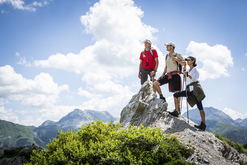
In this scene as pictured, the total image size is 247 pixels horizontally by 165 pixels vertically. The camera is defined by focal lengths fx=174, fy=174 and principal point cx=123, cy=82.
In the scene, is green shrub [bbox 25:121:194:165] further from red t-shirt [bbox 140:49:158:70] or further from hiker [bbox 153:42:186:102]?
red t-shirt [bbox 140:49:158:70]

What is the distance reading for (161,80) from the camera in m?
11.0

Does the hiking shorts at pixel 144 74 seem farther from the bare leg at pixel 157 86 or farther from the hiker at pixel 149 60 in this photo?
the bare leg at pixel 157 86

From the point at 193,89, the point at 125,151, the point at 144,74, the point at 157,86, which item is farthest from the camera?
the point at 144,74

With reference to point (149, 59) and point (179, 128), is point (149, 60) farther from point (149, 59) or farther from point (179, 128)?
point (179, 128)

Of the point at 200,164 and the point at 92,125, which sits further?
the point at 92,125

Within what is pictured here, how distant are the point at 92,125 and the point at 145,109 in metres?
4.20

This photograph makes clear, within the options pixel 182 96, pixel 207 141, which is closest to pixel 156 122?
pixel 182 96

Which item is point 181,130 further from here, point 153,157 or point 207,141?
point 153,157

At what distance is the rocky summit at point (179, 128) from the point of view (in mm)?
7957

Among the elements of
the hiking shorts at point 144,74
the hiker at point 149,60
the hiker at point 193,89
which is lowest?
the hiker at point 193,89

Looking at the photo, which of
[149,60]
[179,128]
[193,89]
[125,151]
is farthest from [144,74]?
[125,151]

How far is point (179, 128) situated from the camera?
31.2 feet

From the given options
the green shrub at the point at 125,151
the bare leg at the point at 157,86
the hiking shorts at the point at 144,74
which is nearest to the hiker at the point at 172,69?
the bare leg at the point at 157,86

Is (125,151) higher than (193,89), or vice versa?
(193,89)
